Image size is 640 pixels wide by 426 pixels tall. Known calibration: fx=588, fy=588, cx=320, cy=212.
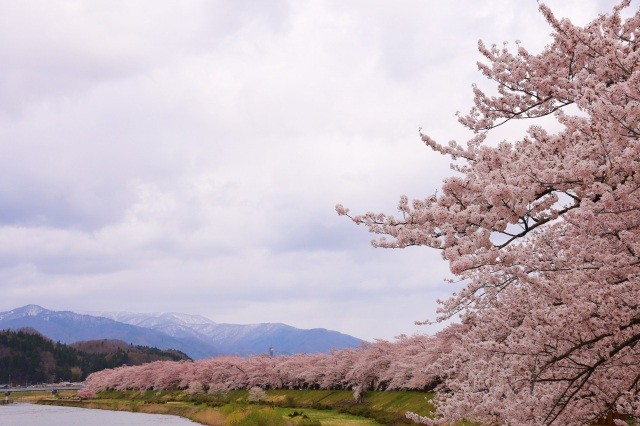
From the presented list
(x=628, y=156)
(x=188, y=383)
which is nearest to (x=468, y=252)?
(x=628, y=156)

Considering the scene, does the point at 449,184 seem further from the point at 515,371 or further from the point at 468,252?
the point at 515,371

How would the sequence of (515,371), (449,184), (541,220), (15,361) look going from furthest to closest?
(15,361)
(515,371)
(449,184)
(541,220)

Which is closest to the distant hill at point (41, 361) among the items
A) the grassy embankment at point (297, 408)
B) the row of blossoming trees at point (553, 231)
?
the grassy embankment at point (297, 408)

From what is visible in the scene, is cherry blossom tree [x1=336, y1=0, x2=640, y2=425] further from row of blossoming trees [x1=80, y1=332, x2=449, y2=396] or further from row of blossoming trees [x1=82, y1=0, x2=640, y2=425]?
row of blossoming trees [x1=80, y1=332, x2=449, y2=396]

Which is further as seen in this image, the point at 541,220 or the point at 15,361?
the point at 15,361

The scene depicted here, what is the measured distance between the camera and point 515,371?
8727 mm

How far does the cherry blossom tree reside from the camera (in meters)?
6.04

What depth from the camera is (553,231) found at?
11.3 m

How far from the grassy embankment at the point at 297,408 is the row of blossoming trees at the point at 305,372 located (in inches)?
52.9

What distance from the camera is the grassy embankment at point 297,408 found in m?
37.2

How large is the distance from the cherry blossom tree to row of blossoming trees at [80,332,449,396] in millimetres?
22320

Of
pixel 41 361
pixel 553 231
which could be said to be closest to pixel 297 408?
pixel 553 231

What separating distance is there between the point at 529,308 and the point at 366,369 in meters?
45.7

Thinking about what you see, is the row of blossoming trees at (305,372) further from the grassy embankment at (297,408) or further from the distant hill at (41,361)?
the distant hill at (41,361)
